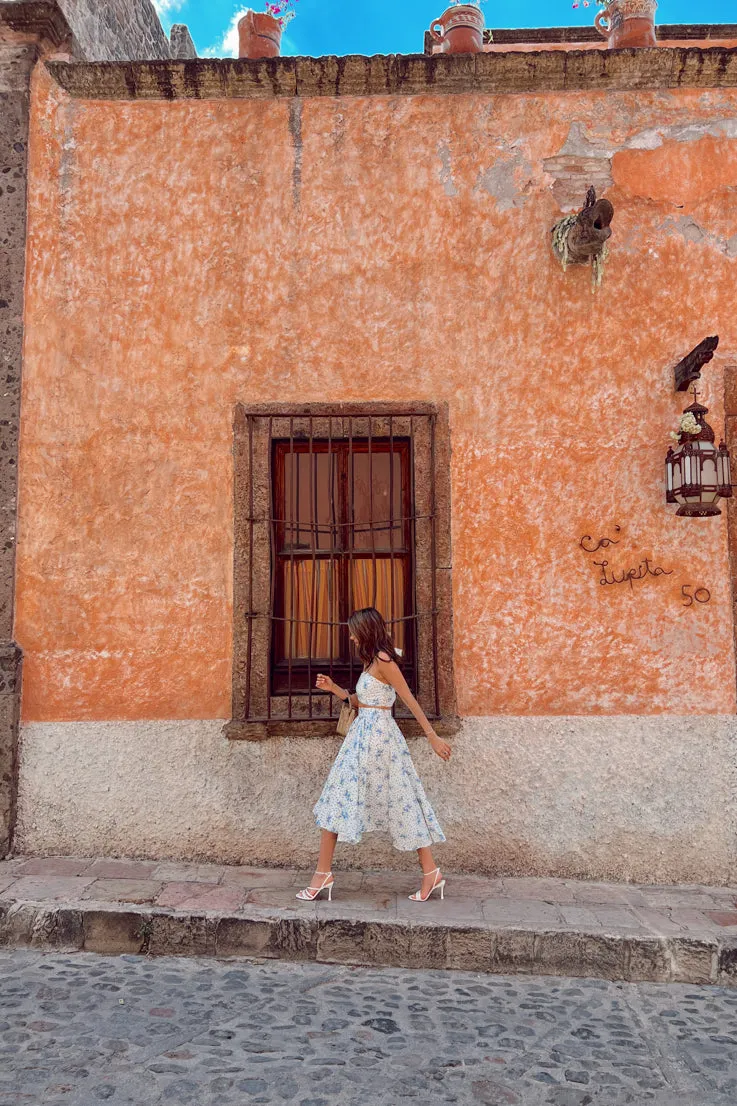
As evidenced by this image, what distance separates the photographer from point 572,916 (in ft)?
13.7

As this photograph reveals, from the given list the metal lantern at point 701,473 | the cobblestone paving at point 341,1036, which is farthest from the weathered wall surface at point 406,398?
the cobblestone paving at point 341,1036

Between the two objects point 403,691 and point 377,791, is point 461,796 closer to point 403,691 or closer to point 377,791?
point 377,791

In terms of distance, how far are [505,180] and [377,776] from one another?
3574mm

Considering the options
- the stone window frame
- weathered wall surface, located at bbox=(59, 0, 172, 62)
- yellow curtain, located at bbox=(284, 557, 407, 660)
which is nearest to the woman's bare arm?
the stone window frame

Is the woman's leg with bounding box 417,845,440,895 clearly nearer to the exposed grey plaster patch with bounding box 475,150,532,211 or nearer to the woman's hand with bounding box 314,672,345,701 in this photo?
the woman's hand with bounding box 314,672,345,701

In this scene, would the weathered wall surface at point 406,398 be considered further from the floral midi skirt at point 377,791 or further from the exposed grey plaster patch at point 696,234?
the floral midi skirt at point 377,791

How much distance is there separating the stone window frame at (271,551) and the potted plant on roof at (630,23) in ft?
8.65

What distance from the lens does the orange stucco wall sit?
5.03 metres

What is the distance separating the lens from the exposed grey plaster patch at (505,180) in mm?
5230

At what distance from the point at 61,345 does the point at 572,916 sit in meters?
4.25

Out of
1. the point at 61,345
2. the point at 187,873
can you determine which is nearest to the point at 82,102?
the point at 61,345

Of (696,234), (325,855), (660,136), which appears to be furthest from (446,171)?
(325,855)

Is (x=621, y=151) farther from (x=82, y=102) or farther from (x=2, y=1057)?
(x=2, y=1057)

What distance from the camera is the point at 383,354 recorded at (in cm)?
518
